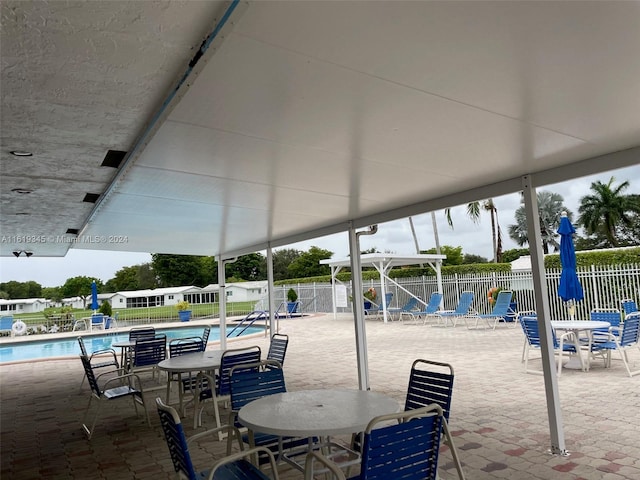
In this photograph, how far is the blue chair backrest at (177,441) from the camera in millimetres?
2023

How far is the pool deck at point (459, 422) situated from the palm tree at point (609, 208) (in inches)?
980

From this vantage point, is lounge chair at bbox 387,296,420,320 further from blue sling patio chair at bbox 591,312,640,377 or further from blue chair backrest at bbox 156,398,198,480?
blue chair backrest at bbox 156,398,198,480

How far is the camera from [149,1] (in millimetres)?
1518

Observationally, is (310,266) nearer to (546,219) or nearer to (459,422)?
(546,219)

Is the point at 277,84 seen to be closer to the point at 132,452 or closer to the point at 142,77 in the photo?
the point at 142,77

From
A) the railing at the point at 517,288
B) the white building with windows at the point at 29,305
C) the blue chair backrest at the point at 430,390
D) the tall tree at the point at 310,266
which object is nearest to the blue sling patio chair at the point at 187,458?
the blue chair backrest at the point at 430,390

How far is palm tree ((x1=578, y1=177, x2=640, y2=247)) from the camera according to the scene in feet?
93.7

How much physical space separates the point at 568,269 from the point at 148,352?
6447 mm

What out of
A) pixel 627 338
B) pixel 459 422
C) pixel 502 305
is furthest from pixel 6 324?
pixel 627 338

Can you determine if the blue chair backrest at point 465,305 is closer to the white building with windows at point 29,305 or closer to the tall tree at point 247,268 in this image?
the white building with windows at point 29,305

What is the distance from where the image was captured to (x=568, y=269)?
22.9 feet

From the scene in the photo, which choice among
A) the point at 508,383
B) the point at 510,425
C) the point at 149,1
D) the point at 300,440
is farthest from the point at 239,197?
the point at 508,383

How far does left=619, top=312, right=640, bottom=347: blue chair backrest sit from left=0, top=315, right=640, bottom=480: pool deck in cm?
47

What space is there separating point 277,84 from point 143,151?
1383 mm
